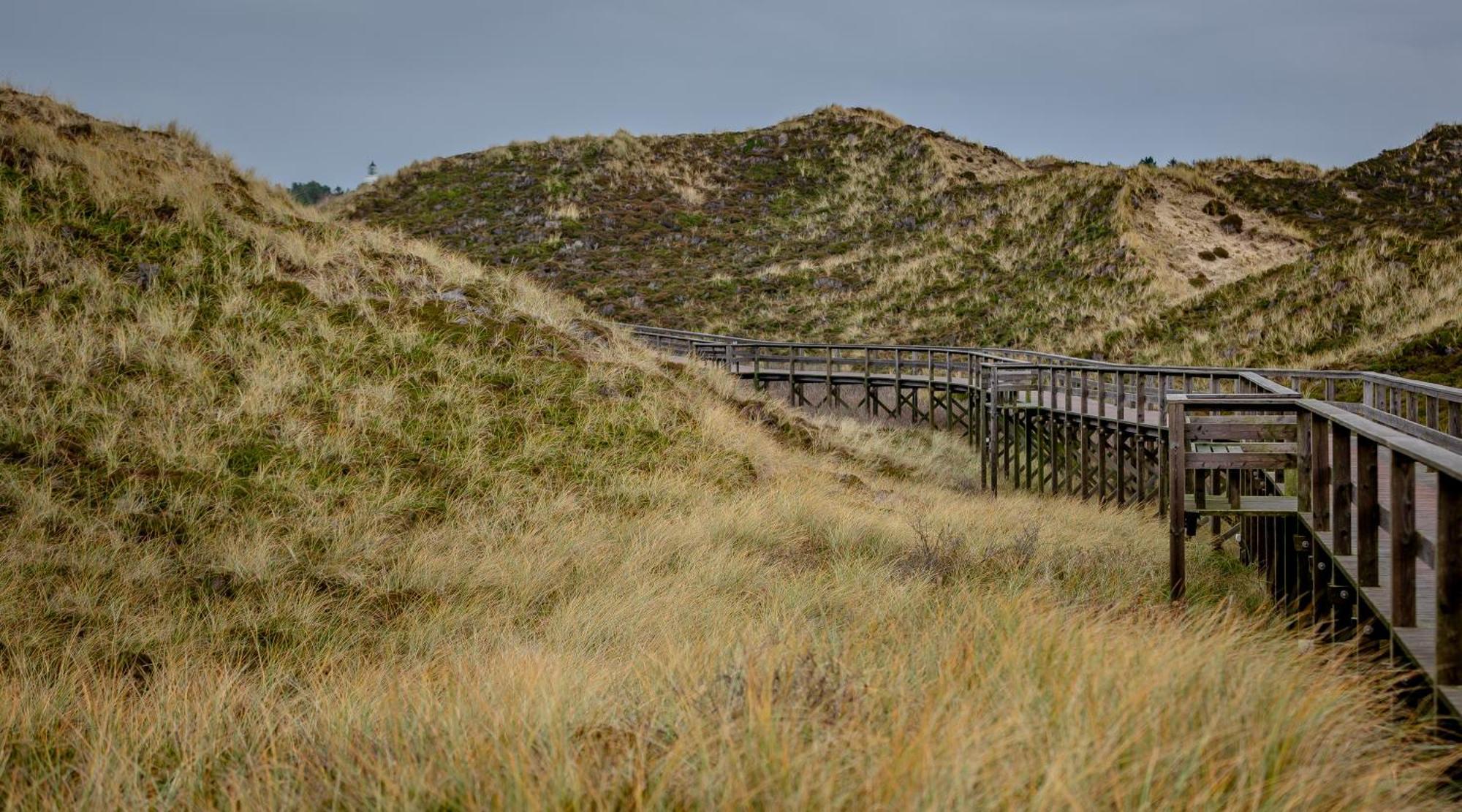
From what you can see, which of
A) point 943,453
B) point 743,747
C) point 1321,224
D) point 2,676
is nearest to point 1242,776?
point 743,747

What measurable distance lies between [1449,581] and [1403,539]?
0.70 m

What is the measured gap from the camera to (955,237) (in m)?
46.2

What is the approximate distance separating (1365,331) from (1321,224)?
18.6 meters

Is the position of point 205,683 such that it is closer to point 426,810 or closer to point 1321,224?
point 426,810

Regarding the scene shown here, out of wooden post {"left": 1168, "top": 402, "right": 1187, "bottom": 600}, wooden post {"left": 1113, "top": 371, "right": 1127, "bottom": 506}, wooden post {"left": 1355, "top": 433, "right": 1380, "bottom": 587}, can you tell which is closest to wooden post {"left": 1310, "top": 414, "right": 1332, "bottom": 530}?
wooden post {"left": 1168, "top": 402, "right": 1187, "bottom": 600}

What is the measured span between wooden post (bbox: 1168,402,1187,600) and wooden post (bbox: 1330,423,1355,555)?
185 cm

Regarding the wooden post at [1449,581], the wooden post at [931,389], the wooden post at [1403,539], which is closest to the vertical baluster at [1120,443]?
the wooden post at [931,389]

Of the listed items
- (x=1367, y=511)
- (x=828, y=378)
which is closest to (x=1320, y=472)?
(x=1367, y=511)

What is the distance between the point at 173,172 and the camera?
15570 millimetres

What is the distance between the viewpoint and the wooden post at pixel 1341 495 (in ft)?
20.1

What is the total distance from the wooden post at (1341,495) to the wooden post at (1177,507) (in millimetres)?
1846

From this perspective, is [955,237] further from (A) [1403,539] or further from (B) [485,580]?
(A) [1403,539]

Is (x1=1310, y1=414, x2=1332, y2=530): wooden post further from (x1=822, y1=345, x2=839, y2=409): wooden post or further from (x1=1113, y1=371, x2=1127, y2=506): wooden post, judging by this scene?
(x1=822, y1=345, x2=839, y2=409): wooden post

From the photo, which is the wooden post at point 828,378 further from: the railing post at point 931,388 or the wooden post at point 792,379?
the railing post at point 931,388
